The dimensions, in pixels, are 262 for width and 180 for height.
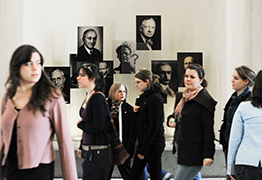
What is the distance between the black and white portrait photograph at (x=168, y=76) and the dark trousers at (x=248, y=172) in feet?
12.4

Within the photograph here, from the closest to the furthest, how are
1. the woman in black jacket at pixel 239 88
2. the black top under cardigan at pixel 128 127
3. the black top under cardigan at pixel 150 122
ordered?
the woman in black jacket at pixel 239 88, the black top under cardigan at pixel 150 122, the black top under cardigan at pixel 128 127

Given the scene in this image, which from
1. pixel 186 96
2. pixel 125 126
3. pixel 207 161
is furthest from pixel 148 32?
pixel 207 161

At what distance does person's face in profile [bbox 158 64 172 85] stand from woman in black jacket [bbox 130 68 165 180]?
234cm

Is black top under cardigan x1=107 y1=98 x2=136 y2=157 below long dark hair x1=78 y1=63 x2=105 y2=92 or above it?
below

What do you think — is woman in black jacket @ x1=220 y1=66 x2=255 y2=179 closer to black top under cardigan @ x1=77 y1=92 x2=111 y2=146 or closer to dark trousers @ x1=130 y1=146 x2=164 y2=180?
dark trousers @ x1=130 y1=146 x2=164 y2=180

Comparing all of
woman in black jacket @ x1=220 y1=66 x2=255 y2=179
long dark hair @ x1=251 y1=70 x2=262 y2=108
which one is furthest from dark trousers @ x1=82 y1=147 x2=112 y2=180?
woman in black jacket @ x1=220 y1=66 x2=255 y2=179

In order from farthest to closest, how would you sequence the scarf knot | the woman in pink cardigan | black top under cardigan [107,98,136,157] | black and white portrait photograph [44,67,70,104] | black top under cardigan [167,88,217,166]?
black and white portrait photograph [44,67,70,104] < black top under cardigan [107,98,136,157] < the scarf knot < black top under cardigan [167,88,217,166] < the woman in pink cardigan

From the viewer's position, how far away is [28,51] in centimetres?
204

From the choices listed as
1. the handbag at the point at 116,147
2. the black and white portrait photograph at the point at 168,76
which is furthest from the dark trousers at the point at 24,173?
the black and white portrait photograph at the point at 168,76

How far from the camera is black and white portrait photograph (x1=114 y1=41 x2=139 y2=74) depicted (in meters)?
6.57

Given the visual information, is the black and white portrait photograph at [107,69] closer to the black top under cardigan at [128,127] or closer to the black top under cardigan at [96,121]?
the black top under cardigan at [128,127]

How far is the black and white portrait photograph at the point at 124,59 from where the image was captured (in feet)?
21.6

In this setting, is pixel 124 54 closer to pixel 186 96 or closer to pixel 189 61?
pixel 189 61

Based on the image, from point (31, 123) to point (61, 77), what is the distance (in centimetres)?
462
